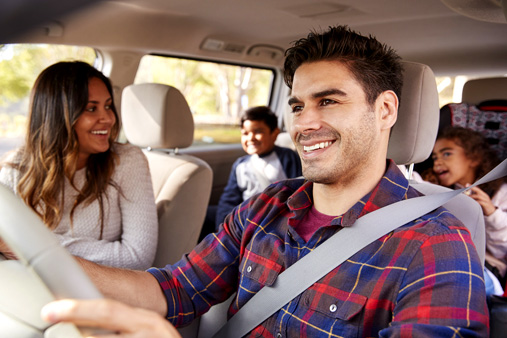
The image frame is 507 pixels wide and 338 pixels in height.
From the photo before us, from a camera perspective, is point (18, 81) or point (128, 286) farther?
point (18, 81)

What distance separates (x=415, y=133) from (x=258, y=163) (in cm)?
200

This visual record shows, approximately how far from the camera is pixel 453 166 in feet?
7.92

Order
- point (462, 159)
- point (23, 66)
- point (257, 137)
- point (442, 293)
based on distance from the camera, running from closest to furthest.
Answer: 1. point (442, 293)
2. point (23, 66)
3. point (462, 159)
4. point (257, 137)

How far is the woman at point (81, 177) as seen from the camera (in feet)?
6.43

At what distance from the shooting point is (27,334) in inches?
37.9

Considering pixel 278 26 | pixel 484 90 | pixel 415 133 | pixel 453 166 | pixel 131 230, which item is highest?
pixel 278 26

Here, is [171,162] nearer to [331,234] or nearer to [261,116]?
[261,116]

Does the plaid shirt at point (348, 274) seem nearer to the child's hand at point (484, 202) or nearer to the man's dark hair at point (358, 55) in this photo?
the man's dark hair at point (358, 55)

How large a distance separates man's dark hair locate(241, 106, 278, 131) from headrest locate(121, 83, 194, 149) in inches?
40.5

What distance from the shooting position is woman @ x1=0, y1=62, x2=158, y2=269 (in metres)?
1.96

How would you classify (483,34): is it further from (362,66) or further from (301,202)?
(301,202)

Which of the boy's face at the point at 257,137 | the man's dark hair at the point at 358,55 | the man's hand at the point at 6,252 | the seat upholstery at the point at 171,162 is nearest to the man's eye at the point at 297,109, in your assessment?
the man's dark hair at the point at 358,55

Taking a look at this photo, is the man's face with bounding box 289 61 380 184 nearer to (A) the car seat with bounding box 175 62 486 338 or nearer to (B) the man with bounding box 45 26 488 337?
(B) the man with bounding box 45 26 488 337

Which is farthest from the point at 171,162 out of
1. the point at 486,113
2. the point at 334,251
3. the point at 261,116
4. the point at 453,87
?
the point at 453,87
